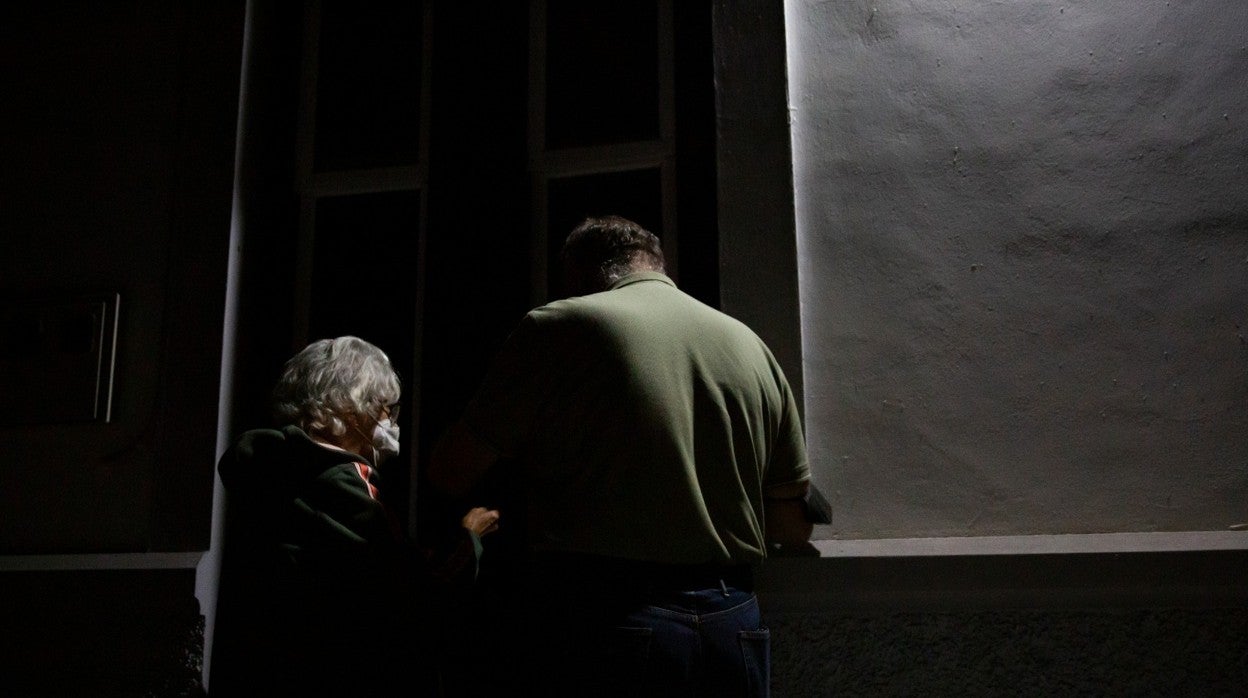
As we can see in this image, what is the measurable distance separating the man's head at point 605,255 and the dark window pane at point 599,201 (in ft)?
2.37

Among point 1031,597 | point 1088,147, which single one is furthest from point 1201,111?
point 1031,597

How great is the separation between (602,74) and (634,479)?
67.0 inches

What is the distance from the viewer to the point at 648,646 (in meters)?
1.96

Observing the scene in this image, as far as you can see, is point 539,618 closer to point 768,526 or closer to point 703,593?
point 703,593

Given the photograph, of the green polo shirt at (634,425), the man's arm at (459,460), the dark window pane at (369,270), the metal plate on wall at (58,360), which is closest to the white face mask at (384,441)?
the dark window pane at (369,270)

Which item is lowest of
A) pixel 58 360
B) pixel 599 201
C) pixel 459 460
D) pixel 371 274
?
pixel 459 460

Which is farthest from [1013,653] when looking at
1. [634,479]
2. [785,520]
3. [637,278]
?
[637,278]

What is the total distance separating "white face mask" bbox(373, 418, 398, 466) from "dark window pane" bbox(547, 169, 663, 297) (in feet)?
2.23

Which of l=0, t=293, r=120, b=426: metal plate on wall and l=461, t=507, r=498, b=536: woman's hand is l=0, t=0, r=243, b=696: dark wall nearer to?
l=0, t=293, r=120, b=426: metal plate on wall

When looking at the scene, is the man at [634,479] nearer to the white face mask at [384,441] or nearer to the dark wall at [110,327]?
the white face mask at [384,441]

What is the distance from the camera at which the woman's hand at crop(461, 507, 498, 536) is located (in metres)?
2.54

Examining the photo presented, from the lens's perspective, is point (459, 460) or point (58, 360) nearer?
point (459, 460)

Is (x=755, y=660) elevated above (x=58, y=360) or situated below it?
below

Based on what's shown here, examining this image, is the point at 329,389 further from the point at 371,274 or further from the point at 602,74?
the point at 602,74
